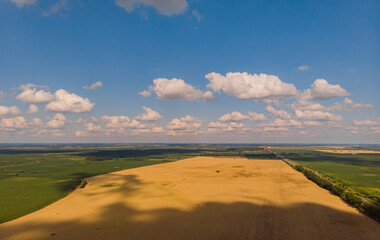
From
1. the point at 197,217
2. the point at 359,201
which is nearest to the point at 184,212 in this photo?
the point at 197,217

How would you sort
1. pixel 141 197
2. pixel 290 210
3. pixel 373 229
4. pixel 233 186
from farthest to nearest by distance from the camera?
pixel 233 186 → pixel 141 197 → pixel 290 210 → pixel 373 229

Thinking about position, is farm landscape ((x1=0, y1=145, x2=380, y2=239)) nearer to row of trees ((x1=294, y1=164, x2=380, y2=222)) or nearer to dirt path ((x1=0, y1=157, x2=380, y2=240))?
dirt path ((x1=0, y1=157, x2=380, y2=240))

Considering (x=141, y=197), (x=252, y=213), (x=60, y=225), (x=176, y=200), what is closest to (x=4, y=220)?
(x=60, y=225)

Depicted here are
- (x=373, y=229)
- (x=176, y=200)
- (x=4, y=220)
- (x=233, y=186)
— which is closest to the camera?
(x=373, y=229)

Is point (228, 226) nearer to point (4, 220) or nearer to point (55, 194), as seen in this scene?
point (4, 220)

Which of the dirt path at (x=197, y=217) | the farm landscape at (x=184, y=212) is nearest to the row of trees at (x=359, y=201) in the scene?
the farm landscape at (x=184, y=212)

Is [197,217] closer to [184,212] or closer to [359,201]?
[184,212]

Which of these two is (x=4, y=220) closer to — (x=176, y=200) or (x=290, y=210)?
(x=176, y=200)

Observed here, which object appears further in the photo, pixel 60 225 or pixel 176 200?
pixel 176 200
